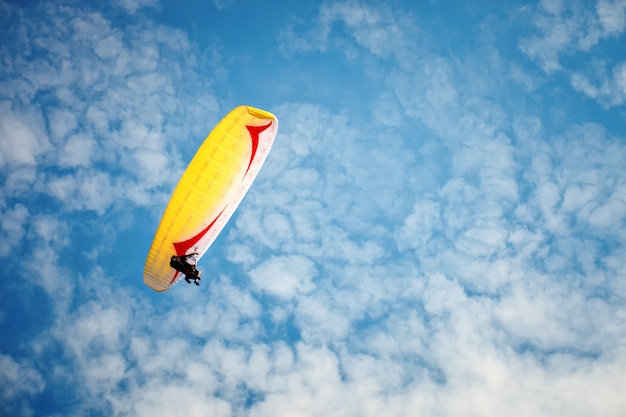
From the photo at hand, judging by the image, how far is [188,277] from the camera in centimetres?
2345

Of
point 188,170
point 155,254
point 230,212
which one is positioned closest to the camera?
point 188,170

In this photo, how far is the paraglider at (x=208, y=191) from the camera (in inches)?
840

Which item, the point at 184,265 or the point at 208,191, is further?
the point at 184,265

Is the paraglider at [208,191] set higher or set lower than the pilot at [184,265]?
higher

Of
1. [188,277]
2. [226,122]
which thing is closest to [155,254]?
[188,277]

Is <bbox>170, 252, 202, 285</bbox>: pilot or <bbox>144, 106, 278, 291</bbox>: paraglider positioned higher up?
<bbox>144, 106, 278, 291</bbox>: paraglider

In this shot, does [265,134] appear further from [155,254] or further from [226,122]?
[155,254]

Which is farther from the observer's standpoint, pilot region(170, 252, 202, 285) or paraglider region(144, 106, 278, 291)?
pilot region(170, 252, 202, 285)

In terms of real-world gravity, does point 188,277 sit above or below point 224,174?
below

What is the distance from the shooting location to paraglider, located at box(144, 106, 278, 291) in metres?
21.3

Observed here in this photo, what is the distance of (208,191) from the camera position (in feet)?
72.1

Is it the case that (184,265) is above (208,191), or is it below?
below

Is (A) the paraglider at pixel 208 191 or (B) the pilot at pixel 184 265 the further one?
(B) the pilot at pixel 184 265

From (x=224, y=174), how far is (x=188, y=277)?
6547mm
